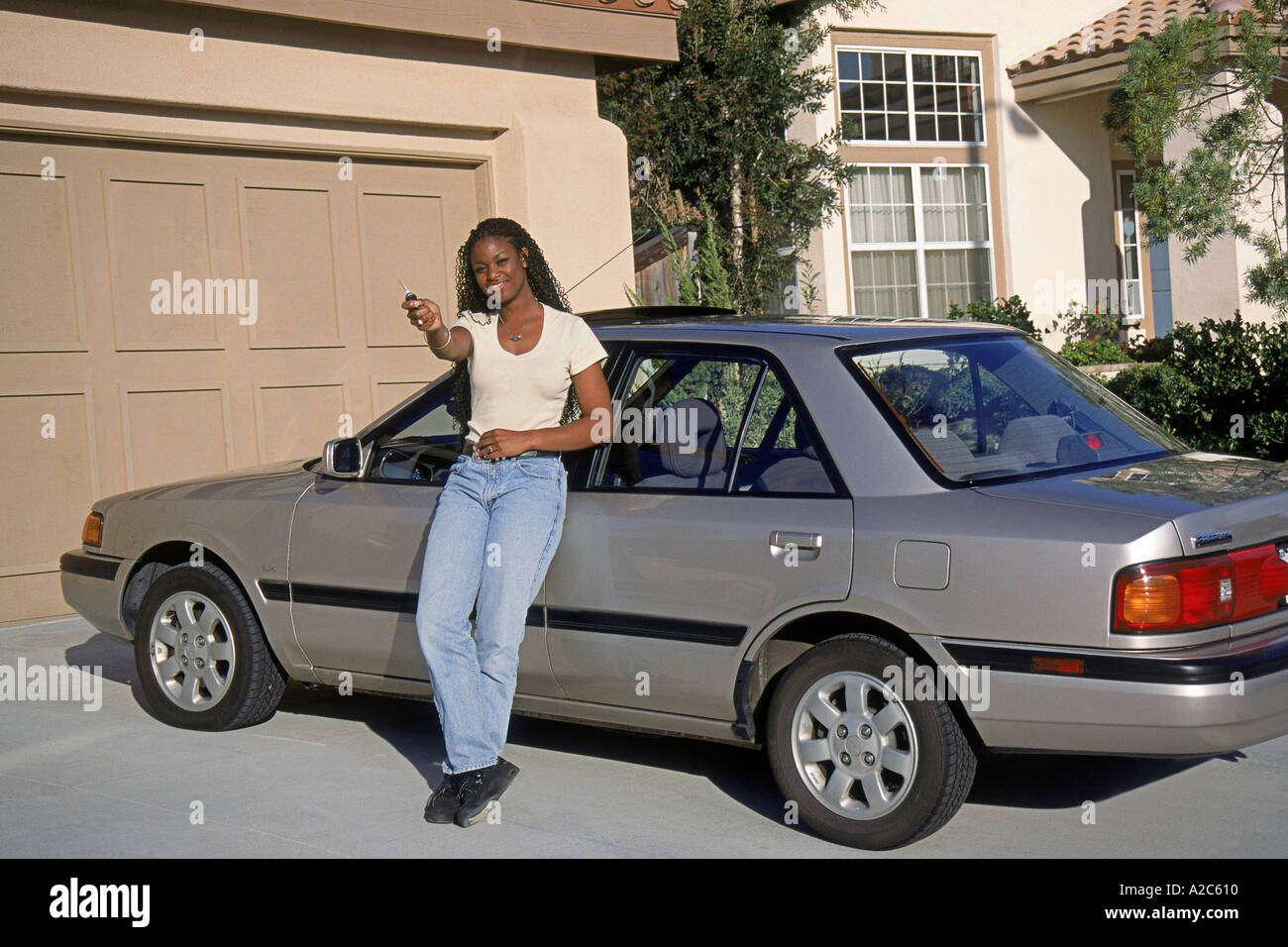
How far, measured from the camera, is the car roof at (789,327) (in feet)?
15.4

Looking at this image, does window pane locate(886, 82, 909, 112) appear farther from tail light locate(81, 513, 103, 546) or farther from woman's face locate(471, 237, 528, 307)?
woman's face locate(471, 237, 528, 307)

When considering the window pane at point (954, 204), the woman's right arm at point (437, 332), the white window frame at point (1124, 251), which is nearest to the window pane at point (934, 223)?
the window pane at point (954, 204)

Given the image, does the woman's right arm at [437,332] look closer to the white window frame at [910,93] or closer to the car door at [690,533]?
the car door at [690,533]

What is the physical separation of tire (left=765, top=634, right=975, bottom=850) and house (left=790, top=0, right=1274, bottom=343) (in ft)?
33.9

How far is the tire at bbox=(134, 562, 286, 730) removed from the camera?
18.4 ft

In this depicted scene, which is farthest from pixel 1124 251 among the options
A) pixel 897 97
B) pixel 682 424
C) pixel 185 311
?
pixel 682 424

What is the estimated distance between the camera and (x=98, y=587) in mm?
6105

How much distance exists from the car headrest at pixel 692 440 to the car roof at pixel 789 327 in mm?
245

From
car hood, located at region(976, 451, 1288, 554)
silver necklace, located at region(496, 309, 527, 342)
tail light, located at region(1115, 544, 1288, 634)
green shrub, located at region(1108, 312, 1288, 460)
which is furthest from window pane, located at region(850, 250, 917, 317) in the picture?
tail light, located at region(1115, 544, 1288, 634)

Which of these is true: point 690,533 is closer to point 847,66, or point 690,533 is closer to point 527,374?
point 527,374

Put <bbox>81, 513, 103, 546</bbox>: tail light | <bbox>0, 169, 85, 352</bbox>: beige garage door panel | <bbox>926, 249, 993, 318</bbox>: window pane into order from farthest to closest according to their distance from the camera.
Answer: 1. <bbox>926, 249, 993, 318</bbox>: window pane
2. <bbox>0, 169, 85, 352</bbox>: beige garage door panel
3. <bbox>81, 513, 103, 546</bbox>: tail light

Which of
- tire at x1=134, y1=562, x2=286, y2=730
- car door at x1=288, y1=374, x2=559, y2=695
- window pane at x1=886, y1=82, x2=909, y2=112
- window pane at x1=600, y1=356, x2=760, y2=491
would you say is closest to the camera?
window pane at x1=600, y1=356, x2=760, y2=491

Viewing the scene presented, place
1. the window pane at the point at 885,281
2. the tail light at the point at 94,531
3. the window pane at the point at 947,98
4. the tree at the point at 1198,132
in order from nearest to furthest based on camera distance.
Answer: the tail light at the point at 94,531 → the tree at the point at 1198,132 → the window pane at the point at 885,281 → the window pane at the point at 947,98
